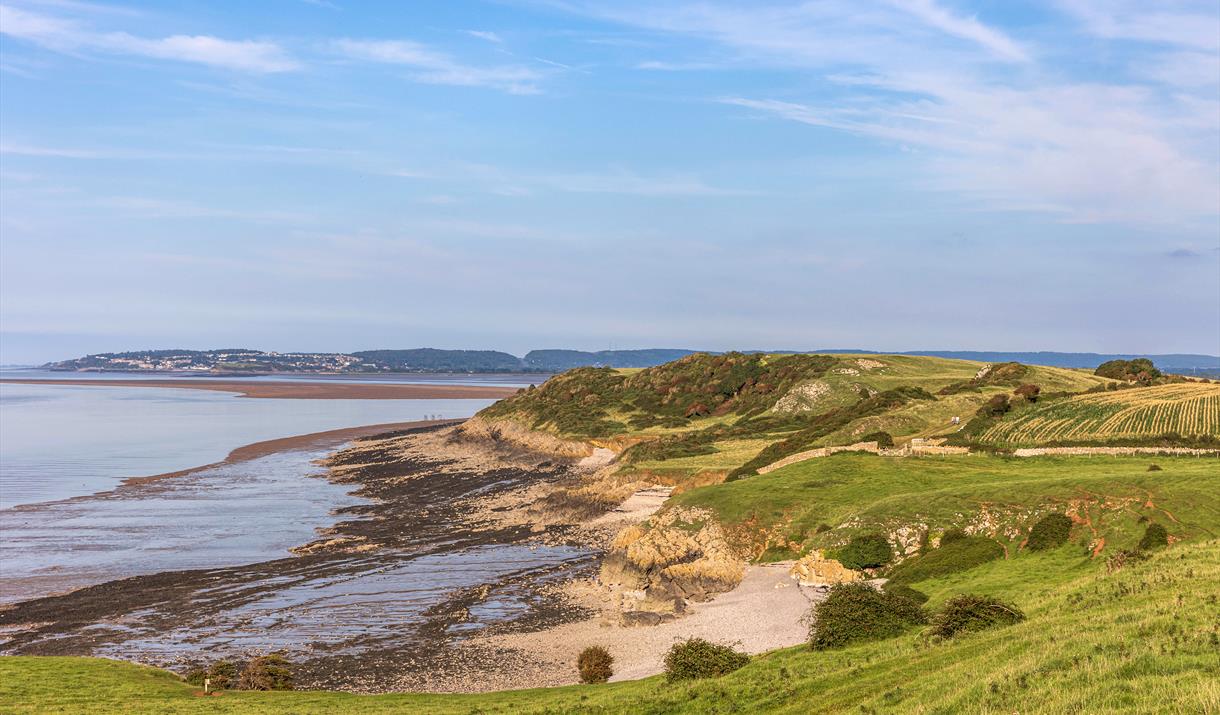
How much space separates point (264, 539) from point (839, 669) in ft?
166

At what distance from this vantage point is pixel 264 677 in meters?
35.0

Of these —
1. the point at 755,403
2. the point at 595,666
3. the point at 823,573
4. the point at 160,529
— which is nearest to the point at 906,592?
the point at 823,573

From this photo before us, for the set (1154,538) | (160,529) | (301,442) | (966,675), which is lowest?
(301,442)

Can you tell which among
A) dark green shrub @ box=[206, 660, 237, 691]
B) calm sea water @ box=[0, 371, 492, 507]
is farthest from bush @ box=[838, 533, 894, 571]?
calm sea water @ box=[0, 371, 492, 507]

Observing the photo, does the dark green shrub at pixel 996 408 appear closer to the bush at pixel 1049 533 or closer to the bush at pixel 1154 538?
the bush at pixel 1049 533

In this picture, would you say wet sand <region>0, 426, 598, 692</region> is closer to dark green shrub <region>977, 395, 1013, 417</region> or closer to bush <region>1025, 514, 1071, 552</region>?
bush <region>1025, 514, 1071, 552</region>

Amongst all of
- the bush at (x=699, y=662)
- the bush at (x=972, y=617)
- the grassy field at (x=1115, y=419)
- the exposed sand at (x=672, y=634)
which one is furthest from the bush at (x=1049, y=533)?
the grassy field at (x=1115, y=419)

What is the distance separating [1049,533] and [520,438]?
93.9 meters

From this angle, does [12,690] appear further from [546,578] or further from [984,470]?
[984,470]

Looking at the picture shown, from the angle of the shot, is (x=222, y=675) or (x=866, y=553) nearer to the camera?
(x=222, y=675)

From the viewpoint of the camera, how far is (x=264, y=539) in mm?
65875

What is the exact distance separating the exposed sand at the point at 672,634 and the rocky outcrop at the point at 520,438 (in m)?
68.9

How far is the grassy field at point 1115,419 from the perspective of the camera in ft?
230

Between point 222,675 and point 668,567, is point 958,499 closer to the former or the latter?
point 668,567
